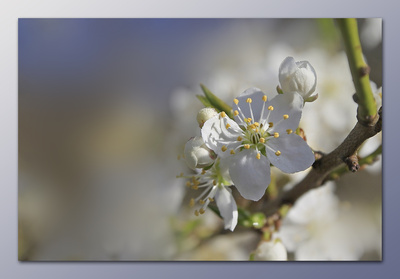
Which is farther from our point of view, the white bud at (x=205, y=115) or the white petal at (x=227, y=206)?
the white petal at (x=227, y=206)

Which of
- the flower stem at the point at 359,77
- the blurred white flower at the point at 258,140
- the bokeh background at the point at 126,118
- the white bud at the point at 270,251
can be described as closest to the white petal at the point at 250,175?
the blurred white flower at the point at 258,140

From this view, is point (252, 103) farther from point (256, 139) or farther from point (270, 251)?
point (270, 251)

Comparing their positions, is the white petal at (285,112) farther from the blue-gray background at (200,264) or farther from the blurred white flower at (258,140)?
the blue-gray background at (200,264)

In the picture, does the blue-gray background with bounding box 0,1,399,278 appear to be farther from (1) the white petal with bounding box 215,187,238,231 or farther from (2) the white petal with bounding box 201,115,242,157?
(2) the white petal with bounding box 201,115,242,157

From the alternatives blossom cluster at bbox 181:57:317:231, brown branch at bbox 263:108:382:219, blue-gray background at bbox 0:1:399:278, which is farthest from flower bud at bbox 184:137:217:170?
blue-gray background at bbox 0:1:399:278
